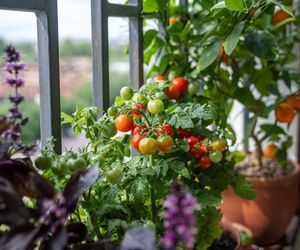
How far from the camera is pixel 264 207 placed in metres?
1.33

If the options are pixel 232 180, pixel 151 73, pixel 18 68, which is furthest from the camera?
pixel 151 73

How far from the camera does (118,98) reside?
860 mm

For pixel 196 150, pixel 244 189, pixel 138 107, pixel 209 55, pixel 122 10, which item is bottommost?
pixel 244 189

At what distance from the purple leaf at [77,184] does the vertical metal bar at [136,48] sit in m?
0.47

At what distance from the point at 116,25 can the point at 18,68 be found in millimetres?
468

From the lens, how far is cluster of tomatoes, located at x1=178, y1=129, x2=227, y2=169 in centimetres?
86

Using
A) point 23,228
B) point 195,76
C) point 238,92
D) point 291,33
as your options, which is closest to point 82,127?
point 23,228

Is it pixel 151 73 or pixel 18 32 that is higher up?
pixel 18 32

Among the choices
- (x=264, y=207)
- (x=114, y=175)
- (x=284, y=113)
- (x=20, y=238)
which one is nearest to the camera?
(x=20, y=238)

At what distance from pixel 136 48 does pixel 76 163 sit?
1.50ft

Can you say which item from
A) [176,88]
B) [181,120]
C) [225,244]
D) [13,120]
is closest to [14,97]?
[13,120]

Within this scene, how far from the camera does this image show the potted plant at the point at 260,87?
2.99ft

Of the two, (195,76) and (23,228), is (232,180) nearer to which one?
(195,76)

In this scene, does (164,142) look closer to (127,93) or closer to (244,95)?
(127,93)
